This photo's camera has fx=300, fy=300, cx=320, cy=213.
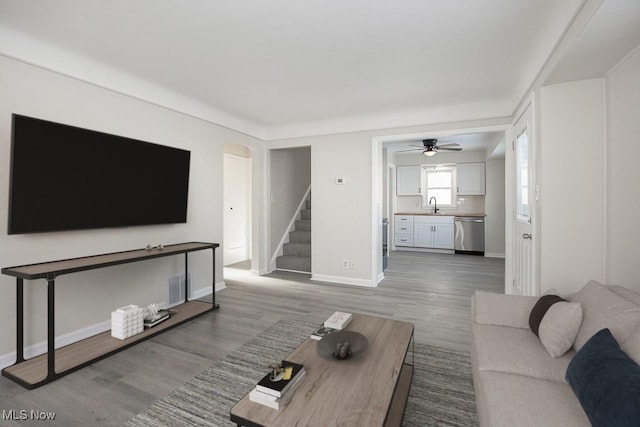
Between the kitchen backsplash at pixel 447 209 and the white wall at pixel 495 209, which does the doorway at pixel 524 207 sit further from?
the kitchen backsplash at pixel 447 209

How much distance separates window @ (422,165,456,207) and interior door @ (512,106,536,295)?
14.0ft

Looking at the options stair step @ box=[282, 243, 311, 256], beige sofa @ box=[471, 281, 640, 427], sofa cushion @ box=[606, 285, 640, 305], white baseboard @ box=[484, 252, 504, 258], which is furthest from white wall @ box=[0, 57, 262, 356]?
white baseboard @ box=[484, 252, 504, 258]

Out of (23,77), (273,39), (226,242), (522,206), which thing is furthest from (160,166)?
(522,206)

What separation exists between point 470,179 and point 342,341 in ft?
22.4

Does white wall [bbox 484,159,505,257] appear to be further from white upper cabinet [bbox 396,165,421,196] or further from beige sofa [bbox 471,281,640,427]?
beige sofa [bbox 471,281,640,427]

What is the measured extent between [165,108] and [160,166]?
722 millimetres

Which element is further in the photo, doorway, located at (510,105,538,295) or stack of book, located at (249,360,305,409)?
doorway, located at (510,105,538,295)

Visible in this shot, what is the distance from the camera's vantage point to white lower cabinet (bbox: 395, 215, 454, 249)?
7.40m

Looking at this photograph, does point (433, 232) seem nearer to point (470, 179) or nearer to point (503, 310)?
point (470, 179)

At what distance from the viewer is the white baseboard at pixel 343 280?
4523 millimetres

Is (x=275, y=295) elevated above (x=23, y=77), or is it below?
below

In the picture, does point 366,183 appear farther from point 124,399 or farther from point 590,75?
point 124,399

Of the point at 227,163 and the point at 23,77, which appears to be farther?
the point at 227,163

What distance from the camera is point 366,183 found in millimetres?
4520
